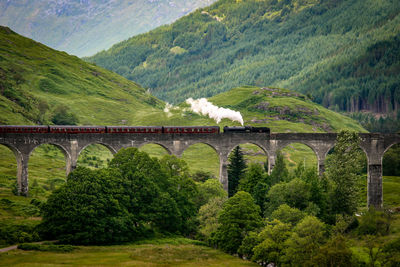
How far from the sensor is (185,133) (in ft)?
332

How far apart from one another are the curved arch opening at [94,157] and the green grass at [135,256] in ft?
222

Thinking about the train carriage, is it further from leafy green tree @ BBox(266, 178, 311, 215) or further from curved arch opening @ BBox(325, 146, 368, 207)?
curved arch opening @ BBox(325, 146, 368, 207)

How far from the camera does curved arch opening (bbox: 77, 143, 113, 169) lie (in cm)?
14850

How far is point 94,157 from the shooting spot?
160250 millimetres

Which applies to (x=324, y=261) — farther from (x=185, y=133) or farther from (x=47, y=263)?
(x=185, y=133)

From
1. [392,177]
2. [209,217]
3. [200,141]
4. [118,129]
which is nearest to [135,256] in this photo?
[209,217]

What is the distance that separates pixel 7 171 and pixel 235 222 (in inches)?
2515

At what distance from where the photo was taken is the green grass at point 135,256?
6079 cm

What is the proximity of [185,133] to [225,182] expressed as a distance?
13.4 meters

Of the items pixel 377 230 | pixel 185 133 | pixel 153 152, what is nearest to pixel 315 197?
pixel 377 230

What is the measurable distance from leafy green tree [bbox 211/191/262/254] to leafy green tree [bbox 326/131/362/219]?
2134cm

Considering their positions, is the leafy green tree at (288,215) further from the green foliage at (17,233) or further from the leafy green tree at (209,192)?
the green foliage at (17,233)

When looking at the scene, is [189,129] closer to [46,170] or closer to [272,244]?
[272,244]

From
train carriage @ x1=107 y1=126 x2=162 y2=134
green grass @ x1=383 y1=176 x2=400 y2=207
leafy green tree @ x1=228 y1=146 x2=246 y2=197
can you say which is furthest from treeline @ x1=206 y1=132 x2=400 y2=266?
green grass @ x1=383 y1=176 x2=400 y2=207
